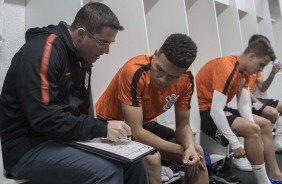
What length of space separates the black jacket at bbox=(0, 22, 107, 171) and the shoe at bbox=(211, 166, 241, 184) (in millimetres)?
1455

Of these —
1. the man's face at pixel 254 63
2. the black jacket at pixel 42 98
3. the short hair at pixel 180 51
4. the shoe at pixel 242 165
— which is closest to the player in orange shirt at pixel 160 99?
the short hair at pixel 180 51

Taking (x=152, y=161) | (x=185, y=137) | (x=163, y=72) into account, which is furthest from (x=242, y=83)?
(x=152, y=161)

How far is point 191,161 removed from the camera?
1532 millimetres

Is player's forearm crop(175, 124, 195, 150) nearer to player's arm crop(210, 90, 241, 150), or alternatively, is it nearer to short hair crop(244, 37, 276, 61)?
player's arm crop(210, 90, 241, 150)

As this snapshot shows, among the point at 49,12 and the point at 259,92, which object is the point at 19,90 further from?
the point at 259,92

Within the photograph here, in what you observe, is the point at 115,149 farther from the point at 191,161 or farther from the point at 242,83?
the point at 242,83

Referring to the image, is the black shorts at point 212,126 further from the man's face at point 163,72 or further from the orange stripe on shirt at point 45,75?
the orange stripe on shirt at point 45,75

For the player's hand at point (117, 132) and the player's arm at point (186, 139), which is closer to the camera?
the player's hand at point (117, 132)

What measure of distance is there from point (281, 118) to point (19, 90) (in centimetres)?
282

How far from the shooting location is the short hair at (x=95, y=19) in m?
1.27

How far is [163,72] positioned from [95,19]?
43cm

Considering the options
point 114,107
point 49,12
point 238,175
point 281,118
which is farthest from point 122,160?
point 281,118

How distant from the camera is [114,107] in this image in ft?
5.57

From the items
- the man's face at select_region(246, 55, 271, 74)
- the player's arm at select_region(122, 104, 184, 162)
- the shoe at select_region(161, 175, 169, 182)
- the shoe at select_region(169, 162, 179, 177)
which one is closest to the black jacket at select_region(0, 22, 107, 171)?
the player's arm at select_region(122, 104, 184, 162)
